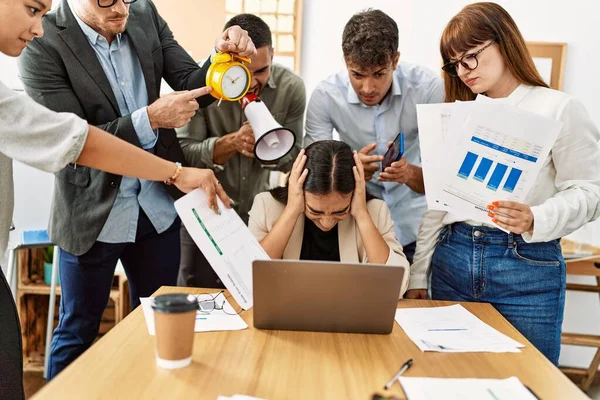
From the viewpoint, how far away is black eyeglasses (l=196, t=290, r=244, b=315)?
1560mm

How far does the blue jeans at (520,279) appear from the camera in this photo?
5.33ft

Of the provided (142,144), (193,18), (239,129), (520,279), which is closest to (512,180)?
(520,279)

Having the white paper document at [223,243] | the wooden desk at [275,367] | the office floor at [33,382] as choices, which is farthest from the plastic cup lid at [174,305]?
the office floor at [33,382]

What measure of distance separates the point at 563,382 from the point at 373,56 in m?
1.19

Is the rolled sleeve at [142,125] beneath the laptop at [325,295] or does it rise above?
above

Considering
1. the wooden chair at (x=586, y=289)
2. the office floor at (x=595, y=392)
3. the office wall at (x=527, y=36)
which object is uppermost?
the office wall at (x=527, y=36)

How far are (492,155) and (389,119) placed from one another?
677 mm

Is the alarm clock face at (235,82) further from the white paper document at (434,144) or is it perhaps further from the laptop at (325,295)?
the laptop at (325,295)

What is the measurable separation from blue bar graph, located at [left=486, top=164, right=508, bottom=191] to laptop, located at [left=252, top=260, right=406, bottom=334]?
438mm

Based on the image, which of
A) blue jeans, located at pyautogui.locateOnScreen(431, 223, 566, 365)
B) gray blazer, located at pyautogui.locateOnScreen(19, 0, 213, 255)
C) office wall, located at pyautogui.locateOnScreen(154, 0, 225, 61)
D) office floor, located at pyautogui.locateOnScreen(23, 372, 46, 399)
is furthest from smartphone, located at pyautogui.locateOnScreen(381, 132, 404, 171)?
office floor, located at pyautogui.locateOnScreen(23, 372, 46, 399)

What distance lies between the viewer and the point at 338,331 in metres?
1.43

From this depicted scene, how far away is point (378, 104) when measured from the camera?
7.18 feet

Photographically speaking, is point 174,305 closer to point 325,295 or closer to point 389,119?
point 325,295

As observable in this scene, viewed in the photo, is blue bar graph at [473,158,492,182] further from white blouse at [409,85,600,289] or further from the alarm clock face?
the alarm clock face
